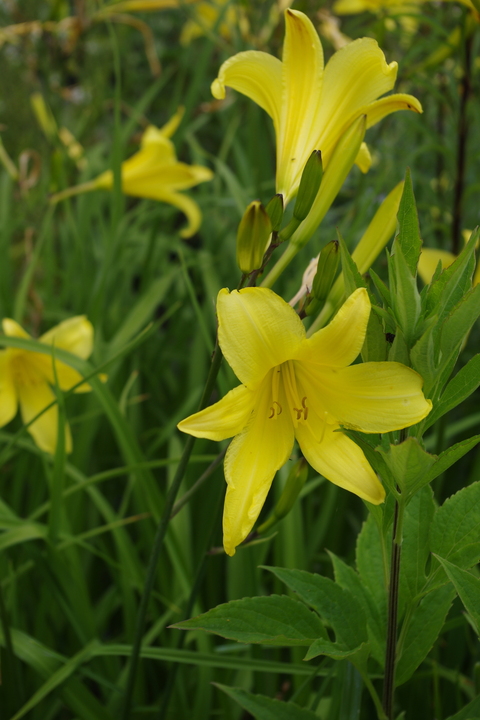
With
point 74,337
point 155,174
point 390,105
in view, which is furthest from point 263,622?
point 155,174

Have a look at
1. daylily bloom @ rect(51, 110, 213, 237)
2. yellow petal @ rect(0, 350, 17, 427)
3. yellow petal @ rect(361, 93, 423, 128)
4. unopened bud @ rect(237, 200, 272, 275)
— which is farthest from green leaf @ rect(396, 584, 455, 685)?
daylily bloom @ rect(51, 110, 213, 237)

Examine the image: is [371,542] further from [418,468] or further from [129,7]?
[129,7]

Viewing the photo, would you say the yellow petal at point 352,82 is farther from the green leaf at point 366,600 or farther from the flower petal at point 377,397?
the green leaf at point 366,600

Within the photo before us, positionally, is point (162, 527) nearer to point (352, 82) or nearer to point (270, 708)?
point (270, 708)

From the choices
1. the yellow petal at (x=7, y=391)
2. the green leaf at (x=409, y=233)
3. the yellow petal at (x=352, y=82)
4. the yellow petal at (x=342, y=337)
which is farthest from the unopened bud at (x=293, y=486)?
the yellow petal at (x=7, y=391)

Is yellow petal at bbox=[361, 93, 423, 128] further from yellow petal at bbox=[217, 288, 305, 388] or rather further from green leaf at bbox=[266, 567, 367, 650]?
green leaf at bbox=[266, 567, 367, 650]
